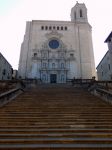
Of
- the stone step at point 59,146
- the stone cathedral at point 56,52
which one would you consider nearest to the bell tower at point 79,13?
the stone cathedral at point 56,52

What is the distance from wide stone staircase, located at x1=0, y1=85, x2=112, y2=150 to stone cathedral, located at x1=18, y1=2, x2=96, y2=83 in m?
23.5

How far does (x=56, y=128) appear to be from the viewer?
6.32m

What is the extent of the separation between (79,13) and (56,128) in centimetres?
4109

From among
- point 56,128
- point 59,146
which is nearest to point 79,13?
point 56,128

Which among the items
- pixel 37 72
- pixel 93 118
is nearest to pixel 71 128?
pixel 93 118

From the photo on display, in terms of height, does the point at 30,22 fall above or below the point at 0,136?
above

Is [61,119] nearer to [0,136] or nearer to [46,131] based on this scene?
[46,131]

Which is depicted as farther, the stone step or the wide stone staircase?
the wide stone staircase

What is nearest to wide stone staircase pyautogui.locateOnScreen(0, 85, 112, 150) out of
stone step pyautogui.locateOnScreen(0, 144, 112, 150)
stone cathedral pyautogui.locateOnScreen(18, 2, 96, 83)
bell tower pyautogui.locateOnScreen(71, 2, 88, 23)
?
stone step pyautogui.locateOnScreen(0, 144, 112, 150)

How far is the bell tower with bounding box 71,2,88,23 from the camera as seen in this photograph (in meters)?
41.3

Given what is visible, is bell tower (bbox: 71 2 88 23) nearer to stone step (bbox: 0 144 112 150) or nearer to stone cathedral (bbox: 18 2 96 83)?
stone cathedral (bbox: 18 2 96 83)

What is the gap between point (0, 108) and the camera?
8.68m

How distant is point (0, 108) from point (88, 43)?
31694 millimetres

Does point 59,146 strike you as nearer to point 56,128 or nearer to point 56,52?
point 56,128
